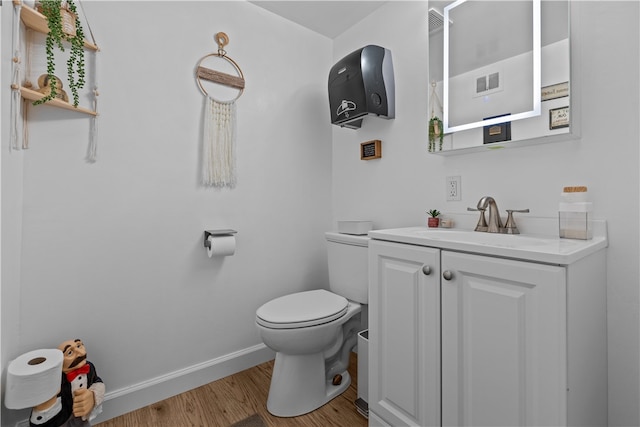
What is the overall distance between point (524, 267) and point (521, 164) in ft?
2.12

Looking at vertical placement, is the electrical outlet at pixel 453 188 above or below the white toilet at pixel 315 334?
above

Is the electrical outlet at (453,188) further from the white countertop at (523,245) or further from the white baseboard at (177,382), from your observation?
the white baseboard at (177,382)

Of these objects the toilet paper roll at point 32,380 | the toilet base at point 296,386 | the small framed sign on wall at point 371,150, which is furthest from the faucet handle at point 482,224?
the toilet paper roll at point 32,380

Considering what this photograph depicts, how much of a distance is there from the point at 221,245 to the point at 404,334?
101 cm

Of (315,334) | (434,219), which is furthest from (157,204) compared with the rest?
(434,219)

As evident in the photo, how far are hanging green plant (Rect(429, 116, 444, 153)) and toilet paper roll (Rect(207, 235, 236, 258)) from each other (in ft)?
3.78

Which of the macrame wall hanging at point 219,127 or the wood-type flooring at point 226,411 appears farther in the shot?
the macrame wall hanging at point 219,127

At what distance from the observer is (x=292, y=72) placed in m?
2.11

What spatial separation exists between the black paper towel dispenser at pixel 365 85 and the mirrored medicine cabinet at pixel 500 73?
29cm

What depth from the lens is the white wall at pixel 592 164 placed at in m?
1.09

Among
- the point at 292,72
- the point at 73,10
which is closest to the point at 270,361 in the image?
the point at 292,72

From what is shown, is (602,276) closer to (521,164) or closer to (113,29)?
(521,164)

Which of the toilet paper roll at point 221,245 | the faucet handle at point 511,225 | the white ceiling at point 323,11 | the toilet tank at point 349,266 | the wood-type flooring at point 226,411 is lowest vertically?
the wood-type flooring at point 226,411

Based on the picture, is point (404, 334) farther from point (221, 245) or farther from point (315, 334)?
point (221, 245)
